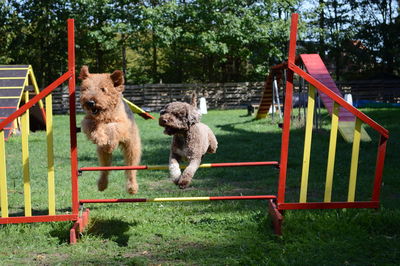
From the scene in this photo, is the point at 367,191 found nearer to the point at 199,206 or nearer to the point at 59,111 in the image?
the point at 199,206

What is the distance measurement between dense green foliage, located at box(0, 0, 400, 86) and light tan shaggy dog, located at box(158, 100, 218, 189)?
21.2 meters

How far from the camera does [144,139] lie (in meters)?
11.9

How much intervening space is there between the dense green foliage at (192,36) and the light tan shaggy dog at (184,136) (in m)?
21.2

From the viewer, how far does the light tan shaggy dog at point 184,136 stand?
393cm

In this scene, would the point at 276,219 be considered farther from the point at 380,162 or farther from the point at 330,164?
the point at 380,162

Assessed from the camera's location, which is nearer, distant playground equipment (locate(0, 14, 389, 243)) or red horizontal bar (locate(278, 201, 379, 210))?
distant playground equipment (locate(0, 14, 389, 243))

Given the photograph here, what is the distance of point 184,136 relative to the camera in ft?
13.5

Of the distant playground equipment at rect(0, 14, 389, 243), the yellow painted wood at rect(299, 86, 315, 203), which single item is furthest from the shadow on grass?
the yellow painted wood at rect(299, 86, 315, 203)

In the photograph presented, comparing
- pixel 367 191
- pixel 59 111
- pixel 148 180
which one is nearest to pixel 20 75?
pixel 148 180

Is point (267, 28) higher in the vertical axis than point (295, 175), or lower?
higher

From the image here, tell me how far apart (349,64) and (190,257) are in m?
29.7

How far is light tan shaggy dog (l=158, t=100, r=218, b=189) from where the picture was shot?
3.93 meters

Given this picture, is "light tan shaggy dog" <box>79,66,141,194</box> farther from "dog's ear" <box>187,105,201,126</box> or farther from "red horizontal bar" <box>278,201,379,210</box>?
"red horizontal bar" <box>278,201,379,210</box>

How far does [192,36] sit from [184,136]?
22.1 m
